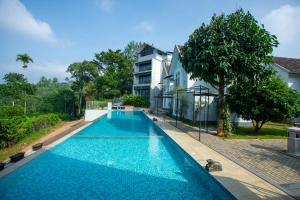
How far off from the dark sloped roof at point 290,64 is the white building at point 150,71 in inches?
861

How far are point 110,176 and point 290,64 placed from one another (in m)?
27.4

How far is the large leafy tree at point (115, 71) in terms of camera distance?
4619 cm

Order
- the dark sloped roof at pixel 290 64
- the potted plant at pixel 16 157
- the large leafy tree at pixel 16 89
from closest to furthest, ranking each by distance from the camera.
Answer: the potted plant at pixel 16 157 < the dark sloped roof at pixel 290 64 < the large leafy tree at pixel 16 89

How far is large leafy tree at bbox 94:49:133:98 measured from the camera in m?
46.2

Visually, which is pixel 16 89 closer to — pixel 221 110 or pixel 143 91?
pixel 143 91

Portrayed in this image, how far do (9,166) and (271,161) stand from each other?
1007cm

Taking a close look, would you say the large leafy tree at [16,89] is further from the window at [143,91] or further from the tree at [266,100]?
the tree at [266,100]

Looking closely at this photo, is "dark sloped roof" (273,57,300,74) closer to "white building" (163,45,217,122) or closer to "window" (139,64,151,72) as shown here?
"white building" (163,45,217,122)

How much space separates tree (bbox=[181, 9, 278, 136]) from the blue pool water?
547 centimetres

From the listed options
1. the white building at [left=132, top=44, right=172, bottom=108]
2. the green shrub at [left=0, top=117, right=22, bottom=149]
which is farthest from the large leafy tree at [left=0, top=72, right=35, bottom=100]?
the green shrub at [left=0, top=117, right=22, bottom=149]

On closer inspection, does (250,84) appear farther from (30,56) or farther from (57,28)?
(30,56)

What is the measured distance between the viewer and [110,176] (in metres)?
7.68

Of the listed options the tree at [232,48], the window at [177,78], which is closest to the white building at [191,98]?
the window at [177,78]

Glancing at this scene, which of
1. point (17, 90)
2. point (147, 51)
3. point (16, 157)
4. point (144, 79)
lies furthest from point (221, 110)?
point (147, 51)
